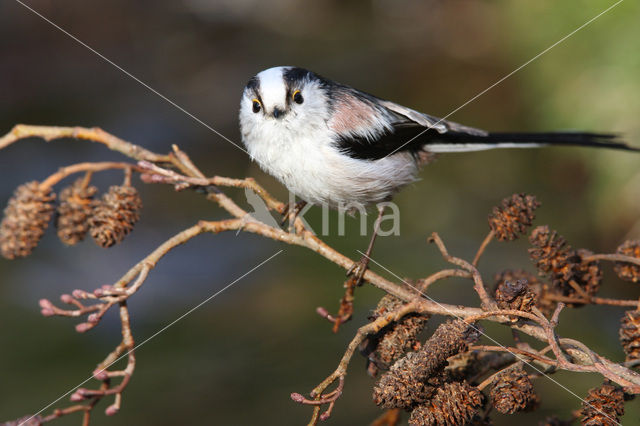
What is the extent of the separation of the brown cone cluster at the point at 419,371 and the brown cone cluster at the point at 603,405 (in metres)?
0.34

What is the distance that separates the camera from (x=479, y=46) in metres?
6.99

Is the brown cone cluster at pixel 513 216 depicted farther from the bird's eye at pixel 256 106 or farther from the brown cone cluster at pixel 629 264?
the bird's eye at pixel 256 106

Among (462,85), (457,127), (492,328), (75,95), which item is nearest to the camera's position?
(457,127)

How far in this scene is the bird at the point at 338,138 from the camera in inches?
98.8

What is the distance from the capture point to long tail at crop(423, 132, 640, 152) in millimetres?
Answer: 2656

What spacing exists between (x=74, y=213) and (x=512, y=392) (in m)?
1.52

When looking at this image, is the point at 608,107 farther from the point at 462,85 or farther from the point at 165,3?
the point at 165,3

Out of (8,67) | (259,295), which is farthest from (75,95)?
(259,295)

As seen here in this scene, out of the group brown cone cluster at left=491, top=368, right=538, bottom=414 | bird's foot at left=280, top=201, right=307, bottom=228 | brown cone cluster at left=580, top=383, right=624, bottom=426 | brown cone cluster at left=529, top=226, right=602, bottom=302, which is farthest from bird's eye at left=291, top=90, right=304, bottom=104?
brown cone cluster at left=580, top=383, right=624, bottom=426

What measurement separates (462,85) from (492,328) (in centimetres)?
359

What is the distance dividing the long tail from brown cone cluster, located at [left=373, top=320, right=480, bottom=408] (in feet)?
4.69

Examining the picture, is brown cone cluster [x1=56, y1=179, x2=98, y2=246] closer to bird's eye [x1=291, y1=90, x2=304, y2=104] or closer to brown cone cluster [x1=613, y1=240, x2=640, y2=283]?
bird's eye [x1=291, y1=90, x2=304, y2=104]

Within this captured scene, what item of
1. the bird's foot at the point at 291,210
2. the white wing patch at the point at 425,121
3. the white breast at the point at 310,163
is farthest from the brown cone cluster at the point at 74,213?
the white wing patch at the point at 425,121

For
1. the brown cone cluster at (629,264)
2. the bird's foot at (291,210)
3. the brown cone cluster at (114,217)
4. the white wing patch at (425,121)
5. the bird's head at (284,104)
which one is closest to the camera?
the brown cone cluster at (629,264)
